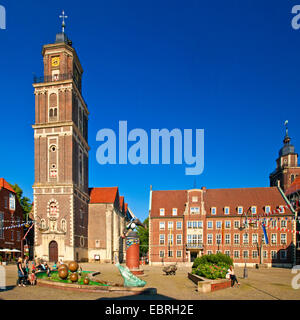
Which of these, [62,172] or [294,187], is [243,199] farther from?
[62,172]

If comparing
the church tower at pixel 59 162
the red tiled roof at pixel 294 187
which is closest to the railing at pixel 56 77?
the church tower at pixel 59 162

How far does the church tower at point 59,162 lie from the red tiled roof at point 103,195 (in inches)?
163

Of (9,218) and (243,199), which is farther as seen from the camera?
(243,199)

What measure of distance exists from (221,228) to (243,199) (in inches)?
296

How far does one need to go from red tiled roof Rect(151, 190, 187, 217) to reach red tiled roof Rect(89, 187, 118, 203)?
25.9 ft

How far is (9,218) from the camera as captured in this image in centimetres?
4928

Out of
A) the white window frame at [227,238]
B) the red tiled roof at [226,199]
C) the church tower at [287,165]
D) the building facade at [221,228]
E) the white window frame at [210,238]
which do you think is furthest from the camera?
the church tower at [287,165]

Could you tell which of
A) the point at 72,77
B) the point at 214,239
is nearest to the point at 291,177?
the point at 214,239

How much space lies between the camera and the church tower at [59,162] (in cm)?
4672

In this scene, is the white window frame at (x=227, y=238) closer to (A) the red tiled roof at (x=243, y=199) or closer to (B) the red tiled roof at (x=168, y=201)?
(A) the red tiled roof at (x=243, y=199)

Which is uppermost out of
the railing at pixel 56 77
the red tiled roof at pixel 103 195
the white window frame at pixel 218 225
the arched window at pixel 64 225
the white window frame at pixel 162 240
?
the railing at pixel 56 77

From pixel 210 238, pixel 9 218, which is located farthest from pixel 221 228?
pixel 9 218

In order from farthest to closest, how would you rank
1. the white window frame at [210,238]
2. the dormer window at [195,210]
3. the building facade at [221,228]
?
the dormer window at [195,210], the white window frame at [210,238], the building facade at [221,228]

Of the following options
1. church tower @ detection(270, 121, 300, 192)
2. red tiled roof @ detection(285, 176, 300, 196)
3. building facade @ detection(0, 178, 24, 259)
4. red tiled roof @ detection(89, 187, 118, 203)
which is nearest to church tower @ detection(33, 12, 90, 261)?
red tiled roof @ detection(89, 187, 118, 203)
